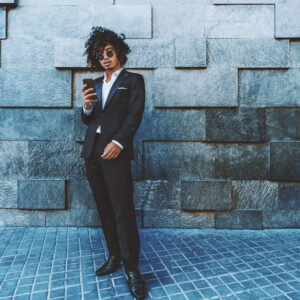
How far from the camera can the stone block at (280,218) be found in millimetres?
3973

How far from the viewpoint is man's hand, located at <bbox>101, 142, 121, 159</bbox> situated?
7.85 ft

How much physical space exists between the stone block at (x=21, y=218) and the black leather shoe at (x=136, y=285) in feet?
7.25

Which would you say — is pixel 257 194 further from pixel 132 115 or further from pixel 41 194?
pixel 41 194

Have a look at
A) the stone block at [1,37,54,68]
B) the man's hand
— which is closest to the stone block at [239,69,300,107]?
the man's hand

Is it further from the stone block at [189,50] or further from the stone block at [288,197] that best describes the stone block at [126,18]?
the stone block at [288,197]

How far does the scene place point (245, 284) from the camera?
98.3 inches

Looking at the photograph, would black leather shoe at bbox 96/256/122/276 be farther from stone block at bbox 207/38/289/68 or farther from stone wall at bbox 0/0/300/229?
stone block at bbox 207/38/289/68

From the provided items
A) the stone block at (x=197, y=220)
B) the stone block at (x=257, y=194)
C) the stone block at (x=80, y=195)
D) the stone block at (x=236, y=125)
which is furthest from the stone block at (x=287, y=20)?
the stone block at (x=80, y=195)

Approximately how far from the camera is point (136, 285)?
2.36 metres

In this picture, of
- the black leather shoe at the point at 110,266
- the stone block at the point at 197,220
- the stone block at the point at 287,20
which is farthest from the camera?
the stone block at the point at 197,220

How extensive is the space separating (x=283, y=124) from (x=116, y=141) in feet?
9.26

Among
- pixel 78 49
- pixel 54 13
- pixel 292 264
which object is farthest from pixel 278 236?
pixel 54 13

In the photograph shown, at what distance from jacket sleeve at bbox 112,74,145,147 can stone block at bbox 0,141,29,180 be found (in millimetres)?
2268

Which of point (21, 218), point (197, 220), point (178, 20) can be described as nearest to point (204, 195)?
point (197, 220)
